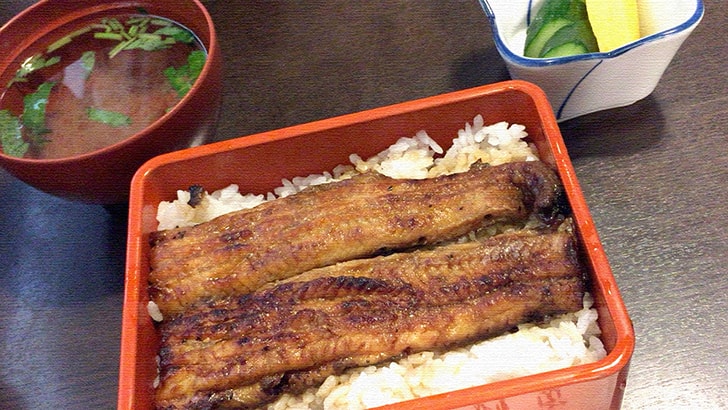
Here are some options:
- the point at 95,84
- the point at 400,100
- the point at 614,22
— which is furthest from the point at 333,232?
the point at 614,22

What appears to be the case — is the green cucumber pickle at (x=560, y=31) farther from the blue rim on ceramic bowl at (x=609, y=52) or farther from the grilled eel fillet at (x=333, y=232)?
the grilled eel fillet at (x=333, y=232)

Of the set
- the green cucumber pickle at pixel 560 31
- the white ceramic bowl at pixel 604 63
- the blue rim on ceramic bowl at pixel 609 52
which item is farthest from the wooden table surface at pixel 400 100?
the blue rim on ceramic bowl at pixel 609 52

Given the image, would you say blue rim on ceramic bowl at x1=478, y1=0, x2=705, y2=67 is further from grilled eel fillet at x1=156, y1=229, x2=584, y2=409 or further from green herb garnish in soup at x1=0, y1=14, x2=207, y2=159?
green herb garnish in soup at x1=0, y1=14, x2=207, y2=159

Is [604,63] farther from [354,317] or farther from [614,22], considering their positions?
[354,317]

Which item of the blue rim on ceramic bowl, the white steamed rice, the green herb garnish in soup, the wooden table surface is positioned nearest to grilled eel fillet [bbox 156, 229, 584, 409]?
the white steamed rice

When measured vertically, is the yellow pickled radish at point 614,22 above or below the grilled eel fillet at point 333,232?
above

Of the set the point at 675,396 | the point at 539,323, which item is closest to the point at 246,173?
the point at 539,323
